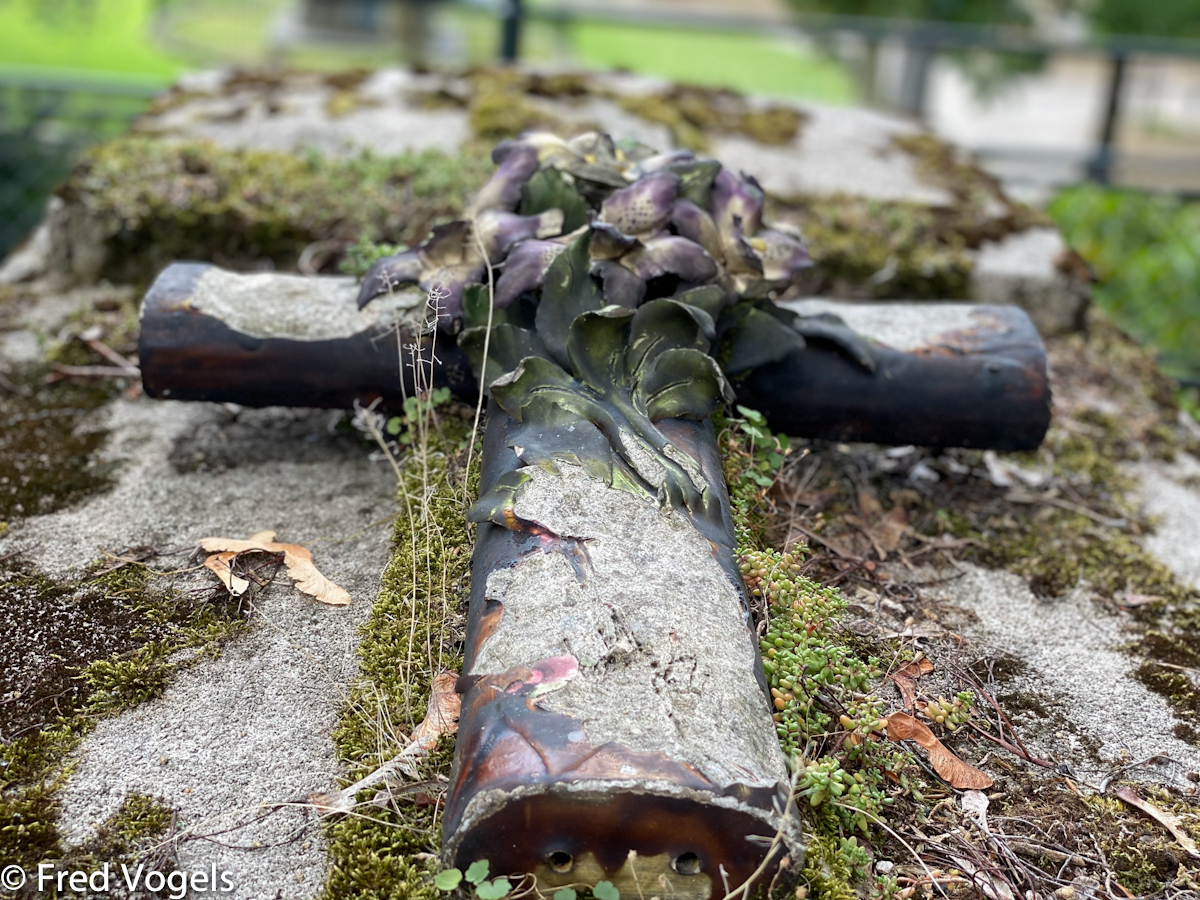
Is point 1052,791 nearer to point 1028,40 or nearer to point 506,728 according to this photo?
point 506,728

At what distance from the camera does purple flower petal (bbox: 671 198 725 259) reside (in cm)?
244

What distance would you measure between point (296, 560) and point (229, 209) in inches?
69.0

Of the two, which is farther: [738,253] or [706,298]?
[738,253]

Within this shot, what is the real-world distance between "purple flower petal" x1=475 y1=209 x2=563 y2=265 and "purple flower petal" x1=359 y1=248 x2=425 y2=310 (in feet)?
0.60

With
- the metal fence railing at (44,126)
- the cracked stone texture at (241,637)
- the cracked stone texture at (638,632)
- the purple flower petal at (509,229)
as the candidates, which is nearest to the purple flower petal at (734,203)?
the purple flower petal at (509,229)

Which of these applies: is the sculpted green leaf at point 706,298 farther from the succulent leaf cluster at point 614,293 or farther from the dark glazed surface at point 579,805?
the dark glazed surface at point 579,805

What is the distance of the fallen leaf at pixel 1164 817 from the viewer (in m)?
1.76

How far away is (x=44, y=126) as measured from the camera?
6.19 m

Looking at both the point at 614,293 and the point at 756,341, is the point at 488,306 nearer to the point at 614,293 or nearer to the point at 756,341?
the point at 614,293

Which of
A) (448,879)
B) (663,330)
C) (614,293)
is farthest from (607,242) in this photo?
(448,879)

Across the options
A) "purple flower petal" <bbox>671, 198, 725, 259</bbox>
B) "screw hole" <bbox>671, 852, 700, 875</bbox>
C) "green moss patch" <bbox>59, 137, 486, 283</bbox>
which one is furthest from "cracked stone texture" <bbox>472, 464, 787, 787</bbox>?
"green moss patch" <bbox>59, 137, 486, 283</bbox>

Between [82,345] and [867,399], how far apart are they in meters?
2.33

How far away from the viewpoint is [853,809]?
1682mm

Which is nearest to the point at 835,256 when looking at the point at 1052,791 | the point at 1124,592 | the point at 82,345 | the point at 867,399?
the point at 867,399
